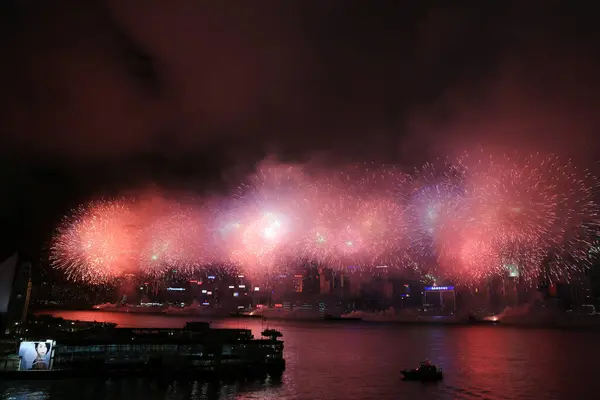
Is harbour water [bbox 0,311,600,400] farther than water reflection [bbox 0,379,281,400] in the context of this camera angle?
Yes

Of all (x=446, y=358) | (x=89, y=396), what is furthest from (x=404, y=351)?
(x=89, y=396)

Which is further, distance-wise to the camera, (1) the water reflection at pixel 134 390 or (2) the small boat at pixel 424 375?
(2) the small boat at pixel 424 375

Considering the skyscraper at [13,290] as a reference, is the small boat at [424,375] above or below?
below

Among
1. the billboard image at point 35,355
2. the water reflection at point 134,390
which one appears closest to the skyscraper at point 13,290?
the billboard image at point 35,355

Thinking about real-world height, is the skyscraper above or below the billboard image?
above

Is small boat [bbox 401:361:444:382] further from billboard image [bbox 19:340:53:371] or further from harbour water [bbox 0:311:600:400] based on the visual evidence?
billboard image [bbox 19:340:53:371]

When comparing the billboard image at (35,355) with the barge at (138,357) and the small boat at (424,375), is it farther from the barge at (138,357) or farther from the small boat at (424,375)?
the small boat at (424,375)

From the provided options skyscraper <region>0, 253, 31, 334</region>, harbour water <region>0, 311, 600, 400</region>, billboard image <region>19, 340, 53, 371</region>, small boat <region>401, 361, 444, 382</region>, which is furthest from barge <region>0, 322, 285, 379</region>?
small boat <region>401, 361, 444, 382</region>

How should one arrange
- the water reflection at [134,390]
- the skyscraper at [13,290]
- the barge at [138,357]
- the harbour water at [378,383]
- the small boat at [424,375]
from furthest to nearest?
the skyscraper at [13,290] < the small boat at [424,375] < the barge at [138,357] < the harbour water at [378,383] < the water reflection at [134,390]

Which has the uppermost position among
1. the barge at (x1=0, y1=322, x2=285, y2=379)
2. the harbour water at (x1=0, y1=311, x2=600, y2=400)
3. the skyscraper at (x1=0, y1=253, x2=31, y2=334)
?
the skyscraper at (x1=0, y1=253, x2=31, y2=334)
